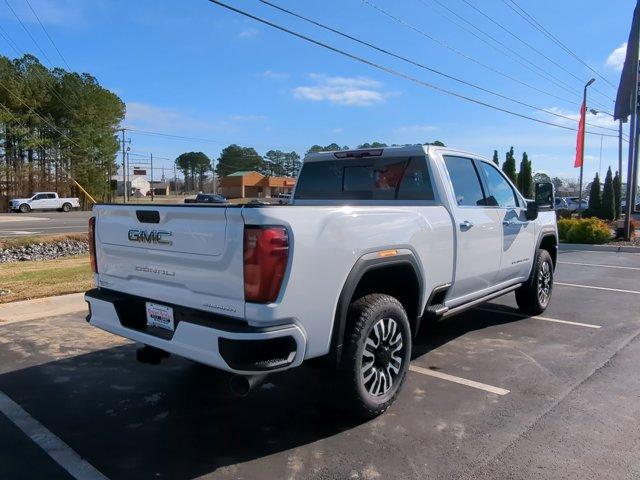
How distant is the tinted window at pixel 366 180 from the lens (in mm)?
A: 4977

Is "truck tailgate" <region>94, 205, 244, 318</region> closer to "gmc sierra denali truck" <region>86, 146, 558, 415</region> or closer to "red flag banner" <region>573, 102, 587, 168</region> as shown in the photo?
"gmc sierra denali truck" <region>86, 146, 558, 415</region>

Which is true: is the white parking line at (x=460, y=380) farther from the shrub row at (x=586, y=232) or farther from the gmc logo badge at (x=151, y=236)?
Result: the shrub row at (x=586, y=232)

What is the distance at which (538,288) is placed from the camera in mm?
6883

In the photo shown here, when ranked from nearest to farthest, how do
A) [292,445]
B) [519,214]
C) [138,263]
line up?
[292,445] → [138,263] → [519,214]

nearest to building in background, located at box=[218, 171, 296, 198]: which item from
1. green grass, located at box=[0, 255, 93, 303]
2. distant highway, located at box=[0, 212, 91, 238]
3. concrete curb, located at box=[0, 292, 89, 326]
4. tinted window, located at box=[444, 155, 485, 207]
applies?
distant highway, located at box=[0, 212, 91, 238]

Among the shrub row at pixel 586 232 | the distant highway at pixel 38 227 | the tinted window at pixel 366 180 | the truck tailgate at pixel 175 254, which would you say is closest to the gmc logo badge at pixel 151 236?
the truck tailgate at pixel 175 254

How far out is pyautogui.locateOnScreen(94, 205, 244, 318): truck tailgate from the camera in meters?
3.09

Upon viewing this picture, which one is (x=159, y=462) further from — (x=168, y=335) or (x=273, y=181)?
(x=273, y=181)

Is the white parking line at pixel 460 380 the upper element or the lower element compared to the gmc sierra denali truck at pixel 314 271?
lower

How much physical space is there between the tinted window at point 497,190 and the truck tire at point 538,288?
A: 3.32ft

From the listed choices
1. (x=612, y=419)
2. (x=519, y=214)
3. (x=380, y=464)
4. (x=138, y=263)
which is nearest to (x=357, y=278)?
(x=380, y=464)

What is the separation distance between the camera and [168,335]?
3.46 meters

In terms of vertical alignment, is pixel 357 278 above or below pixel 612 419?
above

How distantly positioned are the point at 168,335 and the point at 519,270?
4304 mm
